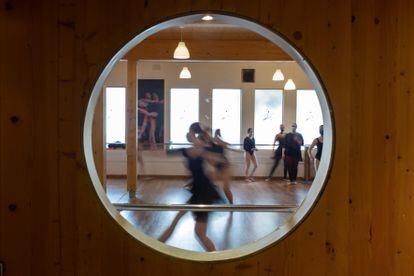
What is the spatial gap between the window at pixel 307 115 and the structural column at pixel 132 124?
187 inches

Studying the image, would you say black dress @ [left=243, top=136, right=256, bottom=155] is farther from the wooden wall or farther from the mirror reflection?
the wooden wall

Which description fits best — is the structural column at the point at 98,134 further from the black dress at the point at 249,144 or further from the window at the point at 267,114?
the window at the point at 267,114

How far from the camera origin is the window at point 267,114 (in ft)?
36.4

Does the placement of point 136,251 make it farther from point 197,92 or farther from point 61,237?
point 197,92

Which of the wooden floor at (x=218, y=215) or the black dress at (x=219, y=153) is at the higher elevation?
the black dress at (x=219, y=153)

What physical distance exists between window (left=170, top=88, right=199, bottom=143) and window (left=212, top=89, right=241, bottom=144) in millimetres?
542

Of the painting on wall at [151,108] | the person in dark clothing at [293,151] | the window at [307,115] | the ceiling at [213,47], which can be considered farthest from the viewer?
the window at [307,115]

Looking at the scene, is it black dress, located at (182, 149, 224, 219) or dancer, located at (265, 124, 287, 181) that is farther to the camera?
dancer, located at (265, 124, 287, 181)

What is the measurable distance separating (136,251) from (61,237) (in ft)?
1.31

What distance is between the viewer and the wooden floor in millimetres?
5426

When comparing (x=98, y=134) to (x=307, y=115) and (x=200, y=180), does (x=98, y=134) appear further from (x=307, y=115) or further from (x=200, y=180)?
(x=307, y=115)

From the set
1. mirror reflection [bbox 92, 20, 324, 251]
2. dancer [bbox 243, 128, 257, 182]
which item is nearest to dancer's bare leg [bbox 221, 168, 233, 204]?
mirror reflection [bbox 92, 20, 324, 251]

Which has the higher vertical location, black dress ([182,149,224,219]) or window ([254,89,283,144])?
window ([254,89,283,144])

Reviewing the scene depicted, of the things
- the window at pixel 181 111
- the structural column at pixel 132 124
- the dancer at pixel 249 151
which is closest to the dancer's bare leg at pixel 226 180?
the structural column at pixel 132 124
